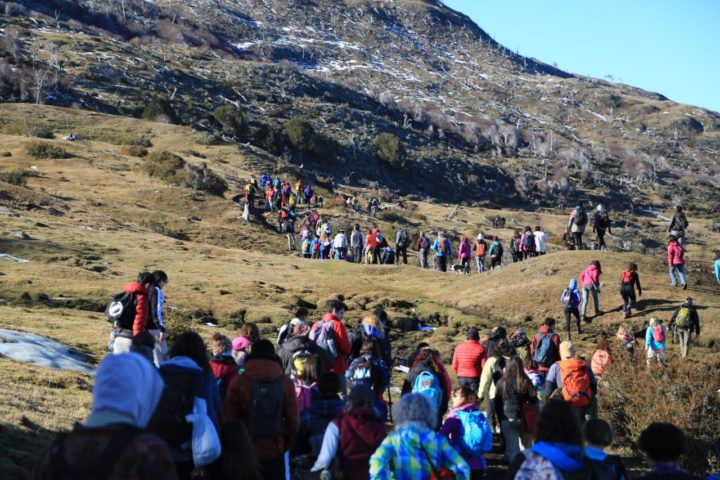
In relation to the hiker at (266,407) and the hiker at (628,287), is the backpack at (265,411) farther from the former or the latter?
the hiker at (628,287)

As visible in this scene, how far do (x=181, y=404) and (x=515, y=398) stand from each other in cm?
466

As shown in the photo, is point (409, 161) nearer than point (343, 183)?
No

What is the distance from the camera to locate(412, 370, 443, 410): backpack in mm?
7852

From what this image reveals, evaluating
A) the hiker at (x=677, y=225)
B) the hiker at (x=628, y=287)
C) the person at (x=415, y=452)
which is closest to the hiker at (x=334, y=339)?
the person at (x=415, y=452)

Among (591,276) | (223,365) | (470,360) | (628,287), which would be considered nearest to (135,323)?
(223,365)

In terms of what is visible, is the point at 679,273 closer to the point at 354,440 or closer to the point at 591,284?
the point at 591,284

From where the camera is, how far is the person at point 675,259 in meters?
21.2

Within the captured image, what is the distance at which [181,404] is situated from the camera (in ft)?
17.1

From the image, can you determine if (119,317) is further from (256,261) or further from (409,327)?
(256,261)

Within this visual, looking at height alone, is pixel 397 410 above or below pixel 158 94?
below

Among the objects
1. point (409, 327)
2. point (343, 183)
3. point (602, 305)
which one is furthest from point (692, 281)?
point (343, 183)

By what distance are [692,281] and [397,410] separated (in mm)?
21149

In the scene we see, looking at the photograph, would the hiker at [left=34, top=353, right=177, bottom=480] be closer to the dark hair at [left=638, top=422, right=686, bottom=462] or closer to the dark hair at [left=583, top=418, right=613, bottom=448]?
the dark hair at [left=638, top=422, right=686, bottom=462]

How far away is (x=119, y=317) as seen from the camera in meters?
9.42
